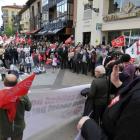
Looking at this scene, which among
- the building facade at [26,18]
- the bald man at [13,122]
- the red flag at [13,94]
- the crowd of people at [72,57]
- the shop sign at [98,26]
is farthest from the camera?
the building facade at [26,18]

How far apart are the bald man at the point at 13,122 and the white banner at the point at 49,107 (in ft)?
1.84

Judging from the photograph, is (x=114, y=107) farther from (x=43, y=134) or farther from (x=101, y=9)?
(x=101, y=9)

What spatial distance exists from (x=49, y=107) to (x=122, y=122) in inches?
86.0

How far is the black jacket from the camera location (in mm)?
733

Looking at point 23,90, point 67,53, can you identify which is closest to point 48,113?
point 23,90

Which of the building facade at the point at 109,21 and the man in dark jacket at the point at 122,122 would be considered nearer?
the man in dark jacket at the point at 122,122

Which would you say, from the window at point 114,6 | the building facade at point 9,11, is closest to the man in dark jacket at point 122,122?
the window at point 114,6

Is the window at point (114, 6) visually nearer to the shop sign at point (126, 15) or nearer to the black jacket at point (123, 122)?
the shop sign at point (126, 15)

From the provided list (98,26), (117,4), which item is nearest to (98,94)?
(98,26)

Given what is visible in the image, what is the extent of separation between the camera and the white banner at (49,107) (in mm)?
2627

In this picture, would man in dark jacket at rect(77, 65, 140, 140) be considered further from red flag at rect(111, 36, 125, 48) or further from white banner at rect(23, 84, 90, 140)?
red flag at rect(111, 36, 125, 48)

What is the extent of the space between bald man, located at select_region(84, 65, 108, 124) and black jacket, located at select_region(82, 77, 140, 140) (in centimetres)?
176

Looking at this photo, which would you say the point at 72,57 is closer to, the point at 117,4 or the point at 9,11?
the point at 117,4

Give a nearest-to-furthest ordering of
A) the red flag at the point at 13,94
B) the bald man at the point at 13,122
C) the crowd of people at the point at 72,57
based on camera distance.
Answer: the red flag at the point at 13,94
the bald man at the point at 13,122
the crowd of people at the point at 72,57
